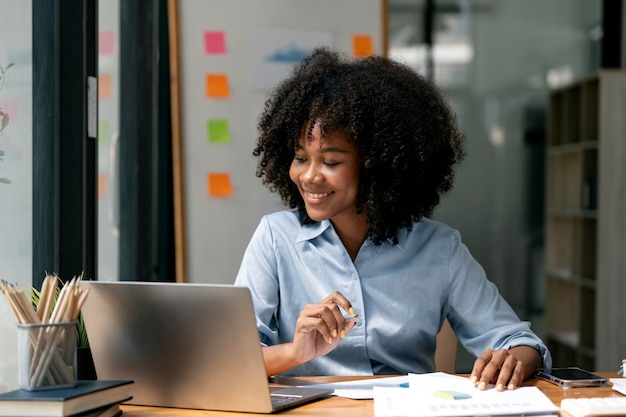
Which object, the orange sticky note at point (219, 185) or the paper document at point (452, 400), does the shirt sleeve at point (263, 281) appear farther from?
the orange sticky note at point (219, 185)

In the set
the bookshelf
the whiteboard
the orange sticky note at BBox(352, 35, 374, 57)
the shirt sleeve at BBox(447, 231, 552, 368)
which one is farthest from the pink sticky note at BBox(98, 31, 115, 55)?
the bookshelf

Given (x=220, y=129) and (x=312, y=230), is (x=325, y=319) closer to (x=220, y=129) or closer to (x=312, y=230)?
(x=312, y=230)

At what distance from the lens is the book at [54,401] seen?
3.91ft

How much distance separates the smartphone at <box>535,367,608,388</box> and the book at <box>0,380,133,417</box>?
0.84 metres

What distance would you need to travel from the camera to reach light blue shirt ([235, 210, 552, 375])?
1824 mm

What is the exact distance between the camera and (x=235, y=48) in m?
3.36

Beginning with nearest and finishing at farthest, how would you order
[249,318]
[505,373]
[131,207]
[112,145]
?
[249,318] → [505,373] → [112,145] → [131,207]

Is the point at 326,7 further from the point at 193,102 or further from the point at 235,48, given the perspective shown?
the point at 193,102

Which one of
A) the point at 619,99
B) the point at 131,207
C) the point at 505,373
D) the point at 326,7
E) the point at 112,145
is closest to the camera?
the point at 505,373

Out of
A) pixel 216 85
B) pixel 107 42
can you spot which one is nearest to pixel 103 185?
pixel 107 42

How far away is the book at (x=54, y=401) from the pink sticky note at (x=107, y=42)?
4.72 feet

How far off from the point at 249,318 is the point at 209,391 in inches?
6.3

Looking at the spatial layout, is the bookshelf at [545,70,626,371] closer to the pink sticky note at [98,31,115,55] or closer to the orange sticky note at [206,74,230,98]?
the orange sticky note at [206,74,230,98]

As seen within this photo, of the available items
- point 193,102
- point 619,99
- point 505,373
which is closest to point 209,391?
point 505,373
